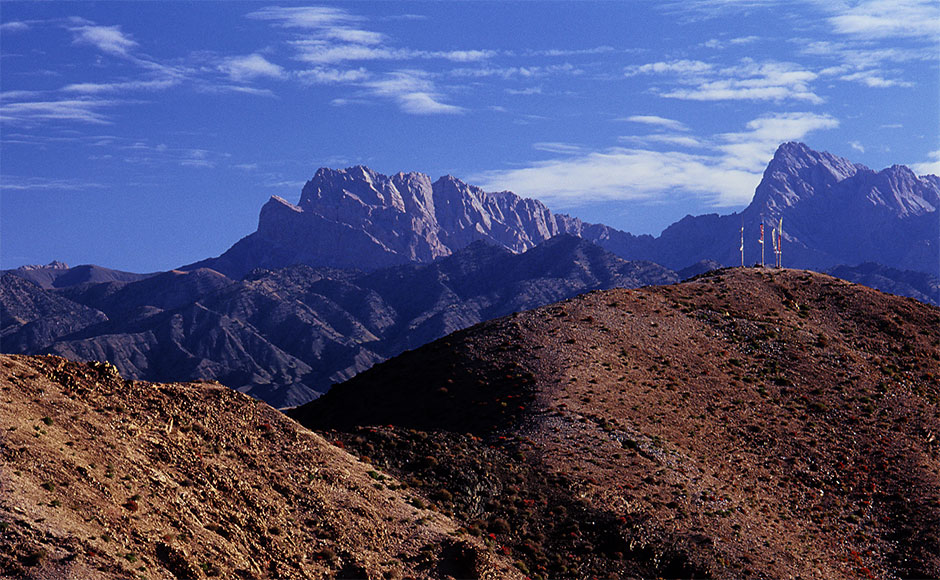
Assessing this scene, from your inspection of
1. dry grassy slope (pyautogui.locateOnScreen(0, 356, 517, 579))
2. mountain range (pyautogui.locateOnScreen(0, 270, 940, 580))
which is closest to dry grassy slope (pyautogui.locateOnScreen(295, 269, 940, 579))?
mountain range (pyautogui.locateOnScreen(0, 270, 940, 580))

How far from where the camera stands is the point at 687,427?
66.1 meters

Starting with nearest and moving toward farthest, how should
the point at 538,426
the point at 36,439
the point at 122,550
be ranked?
1. the point at 122,550
2. the point at 36,439
3. the point at 538,426

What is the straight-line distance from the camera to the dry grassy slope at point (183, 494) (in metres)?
34.8

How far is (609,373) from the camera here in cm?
7162

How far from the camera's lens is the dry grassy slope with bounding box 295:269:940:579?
53.3 m

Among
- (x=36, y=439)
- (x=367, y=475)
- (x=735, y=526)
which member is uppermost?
(x=36, y=439)

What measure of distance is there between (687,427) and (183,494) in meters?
37.0

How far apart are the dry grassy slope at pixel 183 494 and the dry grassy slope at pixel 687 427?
6186 millimetres

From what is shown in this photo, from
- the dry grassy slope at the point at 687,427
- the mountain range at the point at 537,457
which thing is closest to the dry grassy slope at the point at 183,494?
the mountain range at the point at 537,457

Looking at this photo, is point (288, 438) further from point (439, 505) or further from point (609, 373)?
point (609, 373)

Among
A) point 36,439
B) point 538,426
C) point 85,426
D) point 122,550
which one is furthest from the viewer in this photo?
point 538,426

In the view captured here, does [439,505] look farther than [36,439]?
Yes

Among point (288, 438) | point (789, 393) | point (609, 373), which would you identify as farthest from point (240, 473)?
point (789, 393)

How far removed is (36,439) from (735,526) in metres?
37.0
